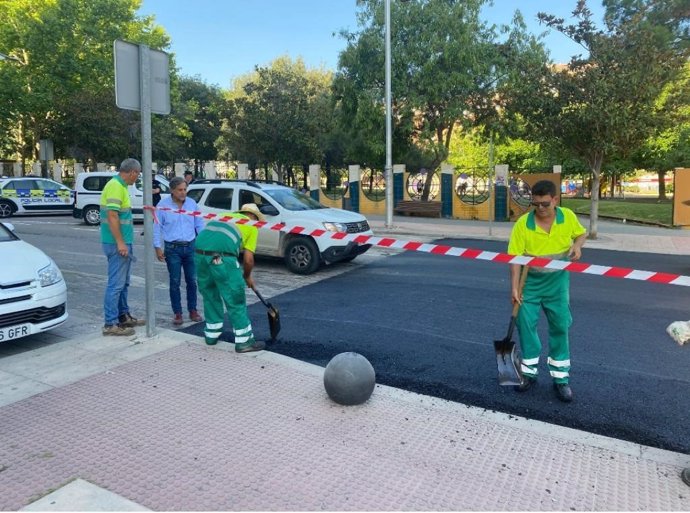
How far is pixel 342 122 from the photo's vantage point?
25969mm

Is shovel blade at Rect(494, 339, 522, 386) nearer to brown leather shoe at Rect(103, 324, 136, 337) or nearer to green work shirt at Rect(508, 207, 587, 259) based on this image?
green work shirt at Rect(508, 207, 587, 259)

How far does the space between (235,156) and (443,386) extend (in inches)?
1260

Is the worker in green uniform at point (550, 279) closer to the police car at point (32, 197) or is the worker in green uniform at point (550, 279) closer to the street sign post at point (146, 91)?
the street sign post at point (146, 91)

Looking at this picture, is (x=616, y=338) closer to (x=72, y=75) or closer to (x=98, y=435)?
(x=98, y=435)

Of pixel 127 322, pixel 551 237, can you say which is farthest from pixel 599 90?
pixel 127 322

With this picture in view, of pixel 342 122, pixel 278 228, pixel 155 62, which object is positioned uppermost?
pixel 342 122

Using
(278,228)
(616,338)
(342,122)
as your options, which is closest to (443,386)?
(616,338)

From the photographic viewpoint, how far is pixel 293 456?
353 cm

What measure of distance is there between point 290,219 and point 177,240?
11.4 ft

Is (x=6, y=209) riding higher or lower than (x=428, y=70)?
lower

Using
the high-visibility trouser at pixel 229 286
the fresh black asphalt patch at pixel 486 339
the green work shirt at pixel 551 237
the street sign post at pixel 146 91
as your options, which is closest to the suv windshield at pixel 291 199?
the fresh black asphalt patch at pixel 486 339

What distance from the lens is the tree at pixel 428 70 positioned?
2284 cm

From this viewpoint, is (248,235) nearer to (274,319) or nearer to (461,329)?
(274,319)

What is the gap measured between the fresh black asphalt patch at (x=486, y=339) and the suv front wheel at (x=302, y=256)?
51cm
